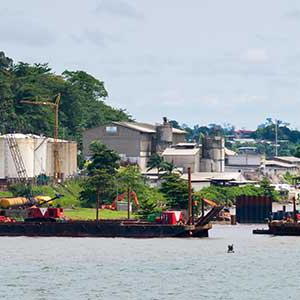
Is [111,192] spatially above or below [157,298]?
above

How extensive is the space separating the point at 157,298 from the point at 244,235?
59.5m

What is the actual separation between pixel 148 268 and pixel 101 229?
108 ft

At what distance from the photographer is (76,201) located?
195 m

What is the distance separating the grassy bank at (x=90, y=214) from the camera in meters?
178

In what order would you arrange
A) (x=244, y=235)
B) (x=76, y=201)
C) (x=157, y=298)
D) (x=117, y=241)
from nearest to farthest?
(x=157, y=298) < (x=117, y=241) < (x=244, y=235) < (x=76, y=201)

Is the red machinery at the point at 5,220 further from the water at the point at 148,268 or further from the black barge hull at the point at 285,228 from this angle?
the black barge hull at the point at 285,228

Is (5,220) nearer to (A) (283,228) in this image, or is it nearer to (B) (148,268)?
(A) (283,228)

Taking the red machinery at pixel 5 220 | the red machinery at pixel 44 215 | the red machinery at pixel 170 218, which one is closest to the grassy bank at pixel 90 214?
the red machinery at pixel 5 220

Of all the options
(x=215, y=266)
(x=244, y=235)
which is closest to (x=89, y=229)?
(x=244, y=235)

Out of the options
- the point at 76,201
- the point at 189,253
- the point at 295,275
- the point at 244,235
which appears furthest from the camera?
the point at 76,201

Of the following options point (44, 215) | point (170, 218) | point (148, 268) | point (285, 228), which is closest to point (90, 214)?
point (44, 215)

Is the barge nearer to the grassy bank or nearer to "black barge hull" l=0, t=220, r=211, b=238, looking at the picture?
"black barge hull" l=0, t=220, r=211, b=238

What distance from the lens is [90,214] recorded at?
7146 inches

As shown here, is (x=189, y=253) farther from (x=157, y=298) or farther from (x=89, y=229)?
(x=157, y=298)
